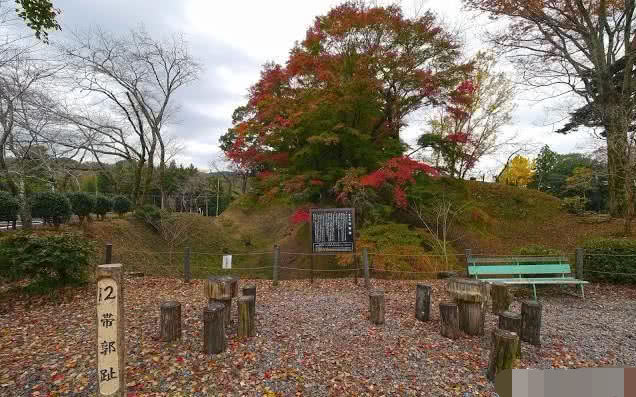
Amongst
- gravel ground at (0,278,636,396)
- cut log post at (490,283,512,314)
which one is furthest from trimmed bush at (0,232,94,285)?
cut log post at (490,283,512,314)

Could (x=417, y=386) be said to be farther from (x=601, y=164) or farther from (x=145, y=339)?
(x=601, y=164)

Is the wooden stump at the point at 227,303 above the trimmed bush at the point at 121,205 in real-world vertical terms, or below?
below

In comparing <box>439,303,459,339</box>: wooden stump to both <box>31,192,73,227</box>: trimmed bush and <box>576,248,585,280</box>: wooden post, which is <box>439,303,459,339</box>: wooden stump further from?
<box>31,192,73,227</box>: trimmed bush

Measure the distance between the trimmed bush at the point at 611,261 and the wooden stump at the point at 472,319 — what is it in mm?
5217

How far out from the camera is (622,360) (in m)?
3.79

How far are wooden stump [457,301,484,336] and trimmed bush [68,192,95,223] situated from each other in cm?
1423

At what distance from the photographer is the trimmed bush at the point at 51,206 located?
9.94 m

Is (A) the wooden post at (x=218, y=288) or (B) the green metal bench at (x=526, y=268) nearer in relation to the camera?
(A) the wooden post at (x=218, y=288)

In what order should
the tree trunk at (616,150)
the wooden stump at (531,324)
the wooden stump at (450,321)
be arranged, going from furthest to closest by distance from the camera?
1. the tree trunk at (616,150)
2. the wooden stump at (450,321)
3. the wooden stump at (531,324)

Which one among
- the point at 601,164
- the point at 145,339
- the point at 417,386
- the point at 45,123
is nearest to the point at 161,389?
the point at 145,339

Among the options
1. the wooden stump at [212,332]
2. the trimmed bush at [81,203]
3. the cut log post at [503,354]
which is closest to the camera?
the cut log post at [503,354]

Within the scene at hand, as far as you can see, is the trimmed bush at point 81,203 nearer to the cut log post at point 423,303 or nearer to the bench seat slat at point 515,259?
the cut log post at point 423,303

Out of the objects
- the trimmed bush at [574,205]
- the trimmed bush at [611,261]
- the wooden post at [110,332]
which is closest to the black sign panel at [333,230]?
the wooden post at [110,332]

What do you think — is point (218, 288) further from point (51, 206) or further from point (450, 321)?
point (51, 206)
